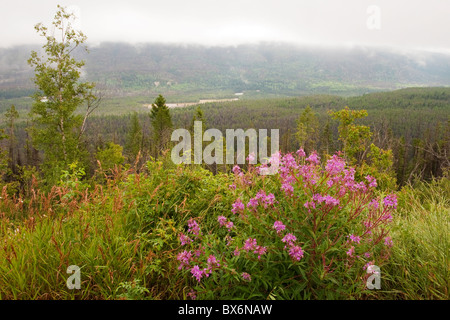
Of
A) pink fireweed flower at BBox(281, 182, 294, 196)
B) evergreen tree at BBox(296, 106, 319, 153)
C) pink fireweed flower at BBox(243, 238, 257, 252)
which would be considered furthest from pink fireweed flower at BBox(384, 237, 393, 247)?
evergreen tree at BBox(296, 106, 319, 153)

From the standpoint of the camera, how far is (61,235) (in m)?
2.71

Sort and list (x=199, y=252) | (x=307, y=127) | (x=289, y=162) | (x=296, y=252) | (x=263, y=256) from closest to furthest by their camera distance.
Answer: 1. (x=296, y=252)
2. (x=263, y=256)
3. (x=199, y=252)
4. (x=289, y=162)
5. (x=307, y=127)

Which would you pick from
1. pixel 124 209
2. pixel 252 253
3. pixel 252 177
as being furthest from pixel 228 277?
pixel 124 209

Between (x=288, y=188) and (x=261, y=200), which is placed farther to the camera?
(x=261, y=200)

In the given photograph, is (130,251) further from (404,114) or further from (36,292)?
(404,114)

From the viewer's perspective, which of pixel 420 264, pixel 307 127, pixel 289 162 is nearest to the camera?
pixel 420 264

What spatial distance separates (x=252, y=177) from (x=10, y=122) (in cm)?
4120

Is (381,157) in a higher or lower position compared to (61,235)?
lower

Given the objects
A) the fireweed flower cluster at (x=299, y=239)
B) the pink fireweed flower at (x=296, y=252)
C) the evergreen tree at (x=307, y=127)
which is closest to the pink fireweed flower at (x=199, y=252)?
the fireweed flower cluster at (x=299, y=239)

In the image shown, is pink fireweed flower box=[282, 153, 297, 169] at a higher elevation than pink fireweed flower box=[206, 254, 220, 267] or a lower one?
higher

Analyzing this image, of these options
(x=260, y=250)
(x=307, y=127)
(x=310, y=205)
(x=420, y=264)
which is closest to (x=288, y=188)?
(x=310, y=205)

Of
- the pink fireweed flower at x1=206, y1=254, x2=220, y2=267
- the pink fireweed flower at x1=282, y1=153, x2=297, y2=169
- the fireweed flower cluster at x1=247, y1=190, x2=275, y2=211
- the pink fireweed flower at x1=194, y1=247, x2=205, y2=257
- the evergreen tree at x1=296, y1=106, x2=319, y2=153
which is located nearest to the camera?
the pink fireweed flower at x1=206, y1=254, x2=220, y2=267

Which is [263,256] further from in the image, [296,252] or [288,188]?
[288,188]

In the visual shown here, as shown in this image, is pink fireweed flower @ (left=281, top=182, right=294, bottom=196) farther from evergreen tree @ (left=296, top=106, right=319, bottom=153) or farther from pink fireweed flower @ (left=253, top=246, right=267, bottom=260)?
evergreen tree @ (left=296, top=106, right=319, bottom=153)
